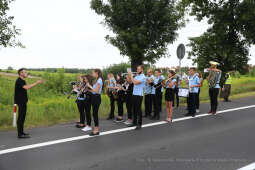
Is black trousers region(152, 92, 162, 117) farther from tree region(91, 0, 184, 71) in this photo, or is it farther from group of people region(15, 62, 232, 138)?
tree region(91, 0, 184, 71)

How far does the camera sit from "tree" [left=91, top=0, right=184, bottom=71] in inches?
850

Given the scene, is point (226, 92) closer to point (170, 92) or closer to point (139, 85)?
point (170, 92)

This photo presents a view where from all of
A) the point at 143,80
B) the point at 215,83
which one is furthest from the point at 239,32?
the point at 143,80

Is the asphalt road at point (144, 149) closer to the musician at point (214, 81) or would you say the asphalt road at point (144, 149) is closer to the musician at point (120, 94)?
the musician at point (120, 94)

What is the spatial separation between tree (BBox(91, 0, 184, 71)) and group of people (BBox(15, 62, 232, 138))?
12544 millimetres

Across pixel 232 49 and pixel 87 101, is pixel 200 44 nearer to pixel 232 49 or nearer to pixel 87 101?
pixel 232 49

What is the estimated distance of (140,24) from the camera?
22500 mm

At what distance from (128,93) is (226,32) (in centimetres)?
1368

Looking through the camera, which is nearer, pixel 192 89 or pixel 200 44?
pixel 192 89

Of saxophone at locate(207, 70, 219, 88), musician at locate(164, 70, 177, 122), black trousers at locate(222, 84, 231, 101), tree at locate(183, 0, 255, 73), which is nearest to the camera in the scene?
musician at locate(164, 70, 177, 122)

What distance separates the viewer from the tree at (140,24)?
21.6 metres

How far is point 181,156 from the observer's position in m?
5.10

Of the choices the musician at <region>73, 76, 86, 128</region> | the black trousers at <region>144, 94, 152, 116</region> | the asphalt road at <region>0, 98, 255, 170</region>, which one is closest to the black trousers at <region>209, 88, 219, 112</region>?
the asphalt road at <region>0, 98, 255, 170</region>

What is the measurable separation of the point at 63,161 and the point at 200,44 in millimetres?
19143
